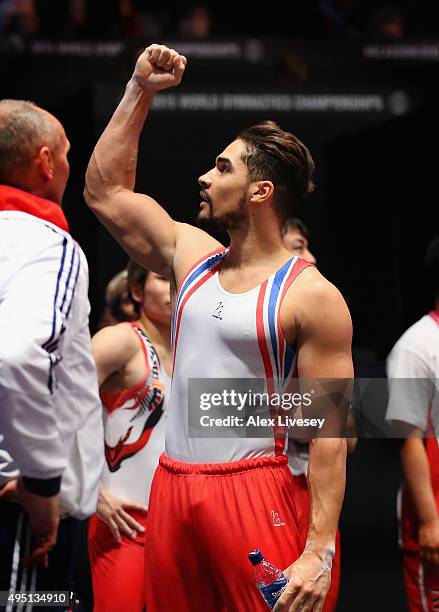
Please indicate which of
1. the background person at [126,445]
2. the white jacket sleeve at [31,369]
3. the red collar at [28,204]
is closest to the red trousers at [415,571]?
the background person at [126,445]

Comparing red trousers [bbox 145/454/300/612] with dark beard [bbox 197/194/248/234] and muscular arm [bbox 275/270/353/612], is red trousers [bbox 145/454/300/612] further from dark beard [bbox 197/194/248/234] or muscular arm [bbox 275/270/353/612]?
dark beard [bbox 197/194/248/234]

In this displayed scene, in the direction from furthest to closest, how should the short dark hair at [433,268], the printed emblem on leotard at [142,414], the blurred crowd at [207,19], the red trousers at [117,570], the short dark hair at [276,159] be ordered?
the blurred crowd at [207,19], the short dark hair at [433,268], the printed emblem on leotard at [142,414], the red trousers at [117,570], the short dark hair at [276,159]

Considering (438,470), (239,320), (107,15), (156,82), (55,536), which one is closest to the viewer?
(55,536)

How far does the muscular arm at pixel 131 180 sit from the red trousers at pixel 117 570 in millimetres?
1136

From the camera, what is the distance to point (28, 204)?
2.67m

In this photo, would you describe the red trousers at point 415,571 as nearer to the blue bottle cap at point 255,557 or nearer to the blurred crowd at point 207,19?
the blue bottle cap at point 255,557

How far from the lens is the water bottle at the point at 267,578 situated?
2.60 metres

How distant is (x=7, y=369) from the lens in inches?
90.5

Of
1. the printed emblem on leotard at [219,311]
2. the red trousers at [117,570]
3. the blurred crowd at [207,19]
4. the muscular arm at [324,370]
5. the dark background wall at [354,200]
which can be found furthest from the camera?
the blurred crowd at [207,19]

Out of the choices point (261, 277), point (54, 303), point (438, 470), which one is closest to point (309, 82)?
point (438, 470)

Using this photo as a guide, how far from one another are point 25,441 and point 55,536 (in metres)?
0.30

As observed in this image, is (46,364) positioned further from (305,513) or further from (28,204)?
(305,513)

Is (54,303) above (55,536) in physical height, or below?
above

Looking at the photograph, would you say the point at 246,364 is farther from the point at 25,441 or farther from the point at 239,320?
the point at 25,441
